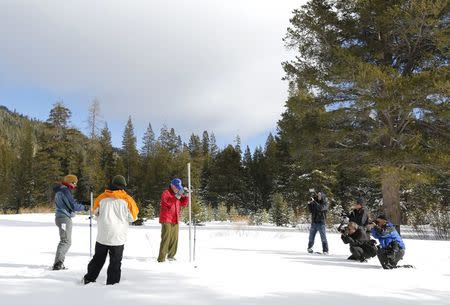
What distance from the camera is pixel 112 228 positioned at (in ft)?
19.7

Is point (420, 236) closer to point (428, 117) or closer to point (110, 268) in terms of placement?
point (428, 117)

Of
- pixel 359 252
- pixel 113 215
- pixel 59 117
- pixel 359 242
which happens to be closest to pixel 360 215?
pixel 359 242

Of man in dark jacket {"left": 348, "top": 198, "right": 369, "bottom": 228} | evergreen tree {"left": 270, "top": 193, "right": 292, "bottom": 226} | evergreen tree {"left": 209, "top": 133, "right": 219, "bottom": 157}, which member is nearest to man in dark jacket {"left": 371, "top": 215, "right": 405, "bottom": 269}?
man in dark jacket {"left": 348, "top": 198, "right": 369, "bottom": 228}

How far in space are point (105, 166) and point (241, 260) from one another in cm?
5572

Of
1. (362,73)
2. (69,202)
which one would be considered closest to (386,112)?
(362,73)

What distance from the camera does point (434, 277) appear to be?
24.8 feet

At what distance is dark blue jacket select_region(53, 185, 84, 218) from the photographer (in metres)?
7.41

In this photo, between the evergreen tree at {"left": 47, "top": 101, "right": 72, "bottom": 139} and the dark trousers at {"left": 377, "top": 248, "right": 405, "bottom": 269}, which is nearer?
the dark trousers at {"left": 377, "top": 248, "right": 405, "bottom": 269}

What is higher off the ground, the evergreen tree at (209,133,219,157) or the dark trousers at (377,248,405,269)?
the evergreen tree at (209,133,219,157)

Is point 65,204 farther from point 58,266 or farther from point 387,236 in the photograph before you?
point 387,236

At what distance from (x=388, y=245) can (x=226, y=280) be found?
403 cm

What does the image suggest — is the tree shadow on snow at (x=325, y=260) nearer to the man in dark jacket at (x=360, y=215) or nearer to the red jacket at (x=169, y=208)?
the man in dark jacket at (x=360, y=215)

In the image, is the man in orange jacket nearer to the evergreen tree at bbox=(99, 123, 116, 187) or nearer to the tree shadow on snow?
the tree shadow on snow

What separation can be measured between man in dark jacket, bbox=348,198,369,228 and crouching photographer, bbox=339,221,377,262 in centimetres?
26
